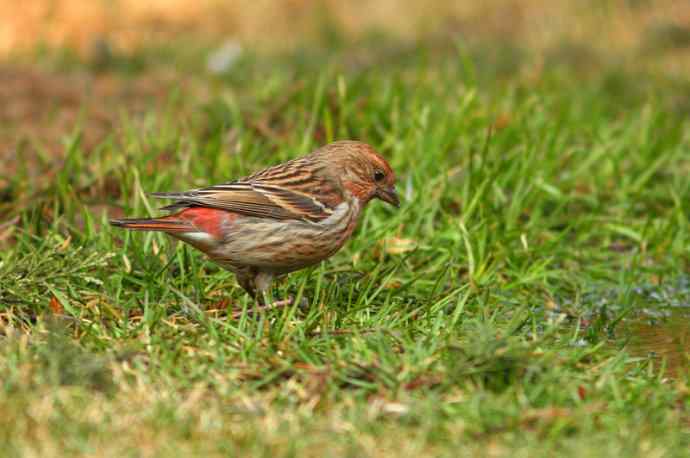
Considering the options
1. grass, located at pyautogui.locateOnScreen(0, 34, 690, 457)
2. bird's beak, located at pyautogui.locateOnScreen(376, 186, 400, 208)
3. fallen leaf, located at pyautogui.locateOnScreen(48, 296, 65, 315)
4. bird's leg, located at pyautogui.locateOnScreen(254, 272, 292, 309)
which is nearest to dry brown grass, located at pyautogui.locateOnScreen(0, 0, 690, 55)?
grass, located at pyautogui.locateOnScreen(0, 34, 690, 457)

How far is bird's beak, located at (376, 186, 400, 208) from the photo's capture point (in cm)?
625

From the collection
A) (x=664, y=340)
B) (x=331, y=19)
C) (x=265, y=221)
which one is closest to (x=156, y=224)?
(x=265, y=221)

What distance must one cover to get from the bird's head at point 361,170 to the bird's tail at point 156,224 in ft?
3.04

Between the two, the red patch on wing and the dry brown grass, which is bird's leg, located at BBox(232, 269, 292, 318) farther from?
the dry brown grass

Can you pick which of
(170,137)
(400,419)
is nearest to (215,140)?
(170,137)

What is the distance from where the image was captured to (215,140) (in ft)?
24.7

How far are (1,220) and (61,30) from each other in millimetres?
6035

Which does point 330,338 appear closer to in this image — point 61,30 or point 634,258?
point 634,258

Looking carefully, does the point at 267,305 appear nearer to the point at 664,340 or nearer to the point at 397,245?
the point at 397,245

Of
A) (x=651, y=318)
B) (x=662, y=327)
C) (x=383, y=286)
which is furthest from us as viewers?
(x=651, y=318)

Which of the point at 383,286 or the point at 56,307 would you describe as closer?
the point at 56,307

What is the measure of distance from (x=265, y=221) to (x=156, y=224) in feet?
1.80

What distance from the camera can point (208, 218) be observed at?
5.61m

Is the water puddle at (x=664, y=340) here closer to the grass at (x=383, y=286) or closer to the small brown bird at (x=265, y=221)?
the grass at (x=383, y=286)
